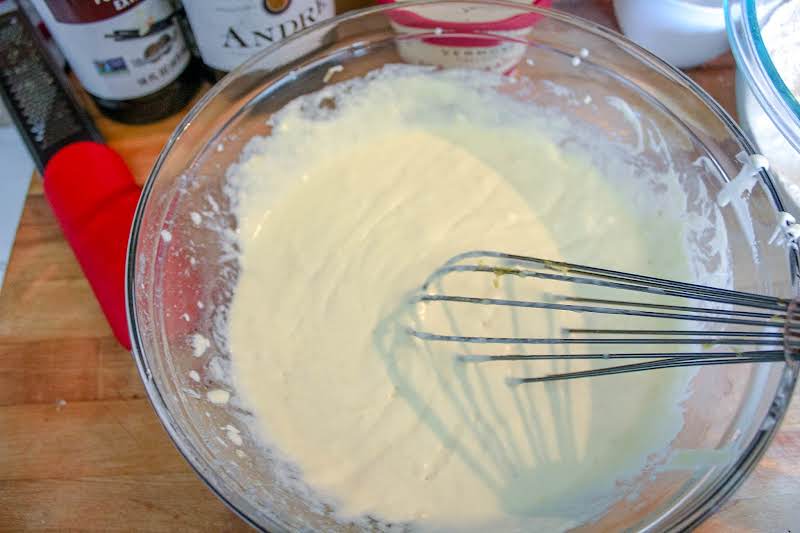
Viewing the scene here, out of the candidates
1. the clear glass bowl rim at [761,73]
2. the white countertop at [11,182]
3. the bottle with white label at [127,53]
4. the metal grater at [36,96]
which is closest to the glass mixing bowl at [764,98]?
the clear glass bowl rim at [761,73]

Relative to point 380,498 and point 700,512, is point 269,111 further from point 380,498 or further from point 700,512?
point 700,512

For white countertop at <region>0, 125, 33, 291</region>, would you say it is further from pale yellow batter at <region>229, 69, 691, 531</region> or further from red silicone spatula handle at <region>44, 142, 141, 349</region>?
pale yellow batter at <region>229, 69, 691, 531</region>

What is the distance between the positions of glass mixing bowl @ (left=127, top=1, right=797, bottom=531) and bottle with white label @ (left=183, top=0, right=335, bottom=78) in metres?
0.04

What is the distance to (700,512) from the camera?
0.61 metres

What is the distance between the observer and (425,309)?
85 cm

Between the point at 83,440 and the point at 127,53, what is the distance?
21.4 inches

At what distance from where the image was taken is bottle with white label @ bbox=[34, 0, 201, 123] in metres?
0.84

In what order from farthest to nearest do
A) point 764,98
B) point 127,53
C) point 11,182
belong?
point 11,182 → point 127,53 → point 764,98

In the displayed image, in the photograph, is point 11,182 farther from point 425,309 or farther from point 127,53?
point 425,309

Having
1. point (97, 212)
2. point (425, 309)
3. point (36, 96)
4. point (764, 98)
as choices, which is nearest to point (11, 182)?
point (36, 96)

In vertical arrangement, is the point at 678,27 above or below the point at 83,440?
above

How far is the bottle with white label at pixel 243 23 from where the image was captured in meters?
0.86

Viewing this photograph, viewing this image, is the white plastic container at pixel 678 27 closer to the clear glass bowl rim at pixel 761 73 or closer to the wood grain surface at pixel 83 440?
the clear glass bowl rim at pixel 761 73

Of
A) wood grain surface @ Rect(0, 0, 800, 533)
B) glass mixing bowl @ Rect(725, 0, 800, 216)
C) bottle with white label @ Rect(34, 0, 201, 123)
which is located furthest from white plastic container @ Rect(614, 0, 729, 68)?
bottle with white label @ Rect(34, 0, 201, 123)
